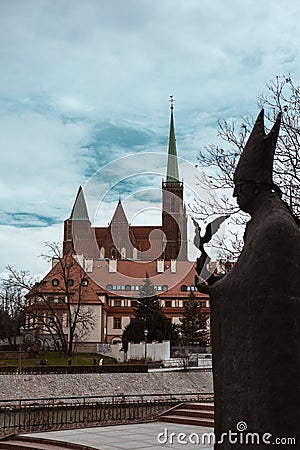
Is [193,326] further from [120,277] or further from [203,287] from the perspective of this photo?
[203,287]

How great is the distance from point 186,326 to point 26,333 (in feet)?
48.9

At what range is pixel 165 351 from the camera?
4172cm

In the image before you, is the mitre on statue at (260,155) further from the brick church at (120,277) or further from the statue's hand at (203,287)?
the brick church at (120,277)

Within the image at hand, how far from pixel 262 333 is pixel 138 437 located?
10.6 metres

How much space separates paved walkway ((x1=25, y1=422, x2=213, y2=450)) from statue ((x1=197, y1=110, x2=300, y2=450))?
23.3ft

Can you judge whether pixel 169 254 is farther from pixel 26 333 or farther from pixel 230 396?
pixel 230 396

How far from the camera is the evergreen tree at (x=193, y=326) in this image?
2047 inches

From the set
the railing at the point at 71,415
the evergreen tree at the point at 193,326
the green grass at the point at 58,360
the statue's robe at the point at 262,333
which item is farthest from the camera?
the evergreen tree at the point at 193,326

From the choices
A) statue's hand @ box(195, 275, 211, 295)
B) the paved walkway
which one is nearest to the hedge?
the paved walkway

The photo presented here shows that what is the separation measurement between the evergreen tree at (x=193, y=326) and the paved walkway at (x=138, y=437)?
35.7 meters

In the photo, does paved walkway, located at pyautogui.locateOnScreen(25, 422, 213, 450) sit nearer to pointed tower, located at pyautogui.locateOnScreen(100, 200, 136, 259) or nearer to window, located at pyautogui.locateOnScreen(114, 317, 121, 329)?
window, located at pyautogui.locateOnScreen(114, 317, 121, 329)

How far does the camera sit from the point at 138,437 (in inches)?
539

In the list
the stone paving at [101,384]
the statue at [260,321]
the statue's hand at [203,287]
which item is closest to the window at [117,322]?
the stone paving at [101,384]

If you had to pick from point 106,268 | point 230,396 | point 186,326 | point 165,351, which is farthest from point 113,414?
point 106,268
